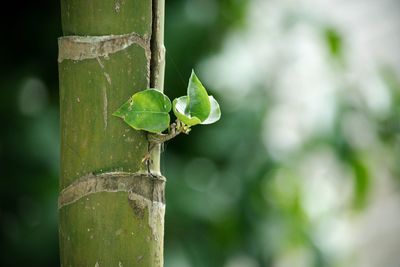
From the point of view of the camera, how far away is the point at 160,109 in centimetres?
38

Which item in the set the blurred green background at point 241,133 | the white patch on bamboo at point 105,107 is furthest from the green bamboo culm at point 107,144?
the blurred green background at point 241,133

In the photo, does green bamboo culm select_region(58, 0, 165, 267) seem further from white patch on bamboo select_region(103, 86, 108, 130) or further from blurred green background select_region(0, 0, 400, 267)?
blurred green background select_region(0, 0, 400, 267)

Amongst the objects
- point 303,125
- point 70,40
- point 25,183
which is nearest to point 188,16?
point 303,125

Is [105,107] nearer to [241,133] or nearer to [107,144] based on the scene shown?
[107,144]

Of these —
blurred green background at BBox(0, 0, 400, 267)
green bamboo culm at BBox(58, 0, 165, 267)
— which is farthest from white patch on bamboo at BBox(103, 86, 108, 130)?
blurred green background at BBox(0, 0, 400, 267)

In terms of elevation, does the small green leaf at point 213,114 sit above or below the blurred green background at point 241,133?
above

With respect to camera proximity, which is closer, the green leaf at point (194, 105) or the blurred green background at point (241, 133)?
the green leaf at point (194, 105)

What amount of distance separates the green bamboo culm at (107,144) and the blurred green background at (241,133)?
838mm

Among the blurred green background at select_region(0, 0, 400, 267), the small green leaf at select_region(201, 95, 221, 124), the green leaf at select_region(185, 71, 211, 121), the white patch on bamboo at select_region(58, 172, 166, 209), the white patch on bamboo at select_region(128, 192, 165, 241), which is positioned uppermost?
the green leaf at select_region(185, 71, 211, 121)

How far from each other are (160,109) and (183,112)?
1 centimetres

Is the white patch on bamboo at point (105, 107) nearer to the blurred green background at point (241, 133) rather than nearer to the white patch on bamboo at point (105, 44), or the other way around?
the white patch on bamboo at point (105, 44)

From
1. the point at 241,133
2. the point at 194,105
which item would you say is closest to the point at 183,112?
the point at 194,105

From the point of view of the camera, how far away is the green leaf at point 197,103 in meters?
0.38

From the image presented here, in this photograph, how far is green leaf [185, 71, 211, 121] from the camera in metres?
0.38
